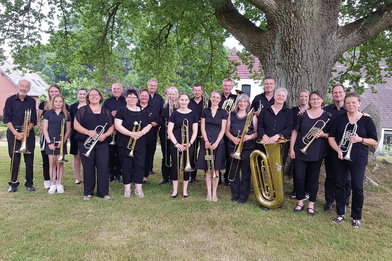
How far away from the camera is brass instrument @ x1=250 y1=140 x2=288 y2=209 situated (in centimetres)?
462

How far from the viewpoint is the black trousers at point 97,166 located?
202 inches

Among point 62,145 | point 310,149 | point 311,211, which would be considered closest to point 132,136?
point 62,145

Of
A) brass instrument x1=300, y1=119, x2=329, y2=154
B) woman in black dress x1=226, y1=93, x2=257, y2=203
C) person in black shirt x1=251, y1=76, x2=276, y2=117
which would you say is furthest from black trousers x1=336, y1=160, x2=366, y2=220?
person in black shirt x1=251, y1=76, x2=276, y2=117

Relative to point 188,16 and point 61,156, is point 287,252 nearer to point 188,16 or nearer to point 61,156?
point 61,156

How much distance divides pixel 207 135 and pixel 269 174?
3.81ft

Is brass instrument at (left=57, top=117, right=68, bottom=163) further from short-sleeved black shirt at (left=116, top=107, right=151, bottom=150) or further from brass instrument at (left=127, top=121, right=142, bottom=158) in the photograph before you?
brass instrument at (left=127, top=121, right=142, bottom=158)

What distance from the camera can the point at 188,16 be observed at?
870 centimetres

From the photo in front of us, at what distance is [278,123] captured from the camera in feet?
15.7

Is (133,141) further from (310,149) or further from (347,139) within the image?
(347,139)

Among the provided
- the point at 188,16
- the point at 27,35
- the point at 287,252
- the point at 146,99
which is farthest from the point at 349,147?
the point at 27,35

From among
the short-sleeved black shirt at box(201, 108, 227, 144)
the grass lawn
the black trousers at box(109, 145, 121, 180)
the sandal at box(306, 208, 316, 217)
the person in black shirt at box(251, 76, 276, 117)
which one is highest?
the person in black shirt at box(251, 76, 276, 117)

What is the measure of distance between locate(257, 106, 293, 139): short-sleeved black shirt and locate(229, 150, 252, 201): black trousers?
49 cm

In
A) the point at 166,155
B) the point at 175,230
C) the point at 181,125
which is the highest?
the point at 181,125

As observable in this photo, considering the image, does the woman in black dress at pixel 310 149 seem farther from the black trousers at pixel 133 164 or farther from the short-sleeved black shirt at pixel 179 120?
the black trousers at pixel 133 164
